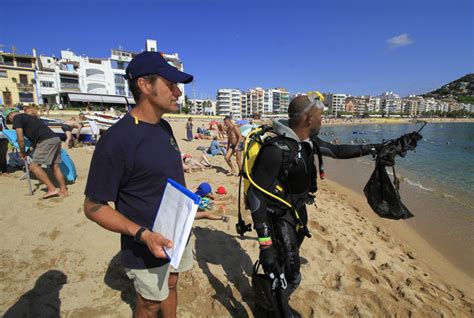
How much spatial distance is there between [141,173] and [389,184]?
8.18 ft

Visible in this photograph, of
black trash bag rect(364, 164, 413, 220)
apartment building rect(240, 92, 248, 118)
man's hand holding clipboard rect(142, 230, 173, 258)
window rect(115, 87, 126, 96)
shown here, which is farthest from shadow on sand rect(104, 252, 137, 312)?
apartment building rect(240, 92, 248, 118)

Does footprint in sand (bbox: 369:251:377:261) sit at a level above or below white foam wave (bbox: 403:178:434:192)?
above

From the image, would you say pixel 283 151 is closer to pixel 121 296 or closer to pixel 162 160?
pixel 162 160

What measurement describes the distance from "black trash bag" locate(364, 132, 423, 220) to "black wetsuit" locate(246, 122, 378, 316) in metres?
0.90

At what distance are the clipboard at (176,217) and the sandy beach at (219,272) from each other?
67.8 inches

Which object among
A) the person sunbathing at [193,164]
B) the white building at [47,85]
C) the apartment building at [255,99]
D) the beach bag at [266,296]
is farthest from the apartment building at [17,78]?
the apartment building at [255,99]

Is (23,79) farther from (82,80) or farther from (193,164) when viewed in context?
(193,164)

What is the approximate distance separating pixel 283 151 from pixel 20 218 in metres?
5.00

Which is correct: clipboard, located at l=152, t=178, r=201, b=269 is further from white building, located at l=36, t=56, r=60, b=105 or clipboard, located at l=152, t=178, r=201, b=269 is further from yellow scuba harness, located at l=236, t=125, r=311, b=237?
white building, located at l=36, t=56, r=60, b=105

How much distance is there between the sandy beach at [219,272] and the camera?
2.76 m

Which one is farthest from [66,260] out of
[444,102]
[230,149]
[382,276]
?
[444,102]

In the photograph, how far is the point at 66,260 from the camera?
338cm

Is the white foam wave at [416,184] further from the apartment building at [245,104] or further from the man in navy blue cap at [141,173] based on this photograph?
the apartment building at [245,104]

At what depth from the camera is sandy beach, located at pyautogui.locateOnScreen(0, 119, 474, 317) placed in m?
2.76
